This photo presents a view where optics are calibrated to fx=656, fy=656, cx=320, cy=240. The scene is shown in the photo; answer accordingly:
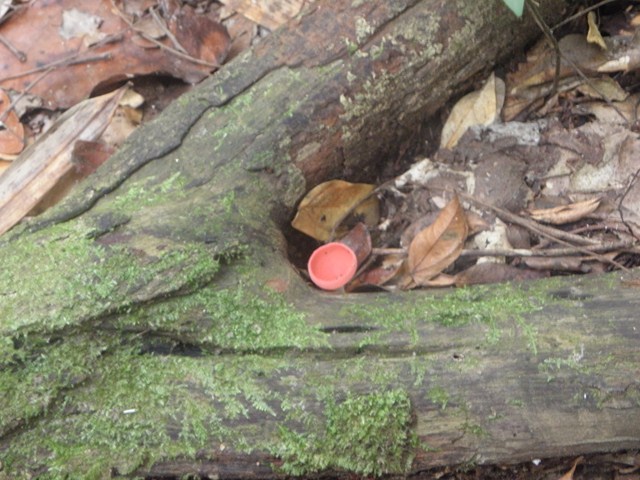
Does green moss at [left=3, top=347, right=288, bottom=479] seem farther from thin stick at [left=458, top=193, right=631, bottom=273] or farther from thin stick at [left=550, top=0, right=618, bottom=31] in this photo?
thin stick at [left=550, top=0, right=618, bottom=31]

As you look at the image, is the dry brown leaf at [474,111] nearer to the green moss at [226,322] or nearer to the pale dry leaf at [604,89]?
the pale dry leaf at [604,89]

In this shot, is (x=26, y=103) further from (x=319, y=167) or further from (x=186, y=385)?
(x=186, y=385)

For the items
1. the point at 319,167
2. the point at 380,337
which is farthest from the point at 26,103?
the point at 380,337

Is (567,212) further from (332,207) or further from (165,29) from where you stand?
(165,29)

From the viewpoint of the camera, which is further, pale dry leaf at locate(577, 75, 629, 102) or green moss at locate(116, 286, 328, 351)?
pale dry leaf at locate(577, 75, 629, 102)

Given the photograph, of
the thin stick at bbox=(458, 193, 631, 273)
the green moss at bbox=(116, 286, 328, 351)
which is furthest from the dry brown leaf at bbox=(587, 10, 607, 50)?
the green moss at bbox=(116, 286, 328, 351)

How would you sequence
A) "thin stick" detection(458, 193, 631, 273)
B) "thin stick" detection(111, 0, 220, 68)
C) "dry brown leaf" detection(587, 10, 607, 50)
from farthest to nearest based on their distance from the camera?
"thin stick" detection(111, 0, 220, 68) < "dry brown leaf" detection(587, 10, 607, 50) < "thin stick" detection(458, 193, 631, 273)

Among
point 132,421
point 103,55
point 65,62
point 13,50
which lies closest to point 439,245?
point 132,421
